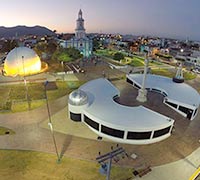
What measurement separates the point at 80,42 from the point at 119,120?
253ft

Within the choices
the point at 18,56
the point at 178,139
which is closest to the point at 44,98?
the point at 18,56

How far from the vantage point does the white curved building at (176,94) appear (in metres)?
38.5

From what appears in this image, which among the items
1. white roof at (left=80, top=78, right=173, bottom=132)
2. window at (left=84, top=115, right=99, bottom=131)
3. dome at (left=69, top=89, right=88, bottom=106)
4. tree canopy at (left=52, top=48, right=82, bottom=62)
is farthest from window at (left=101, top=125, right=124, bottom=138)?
tree canopy at (left=52, top=48, right=82, bottom=62)

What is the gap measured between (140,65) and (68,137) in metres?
64.2

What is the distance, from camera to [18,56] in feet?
212

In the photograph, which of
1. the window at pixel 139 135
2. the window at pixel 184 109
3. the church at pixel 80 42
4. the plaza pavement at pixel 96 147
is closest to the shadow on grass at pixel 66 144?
the plaza pavement at pixel 96 147

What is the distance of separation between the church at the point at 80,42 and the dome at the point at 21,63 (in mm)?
35829

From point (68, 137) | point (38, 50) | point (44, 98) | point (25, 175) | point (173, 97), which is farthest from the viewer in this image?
point (38, 50)

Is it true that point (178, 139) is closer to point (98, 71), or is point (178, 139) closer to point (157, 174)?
point (157, 174)

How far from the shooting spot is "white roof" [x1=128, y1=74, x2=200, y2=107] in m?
40.2

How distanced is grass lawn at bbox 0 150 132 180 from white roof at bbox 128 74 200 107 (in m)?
22.8

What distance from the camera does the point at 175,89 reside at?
45.5 m

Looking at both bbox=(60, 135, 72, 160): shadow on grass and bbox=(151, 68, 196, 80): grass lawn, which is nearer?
bbox=(60, 135, 72, 160): shadow on grass

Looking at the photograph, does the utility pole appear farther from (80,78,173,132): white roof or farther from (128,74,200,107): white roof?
(128,74,200,107): white roof
